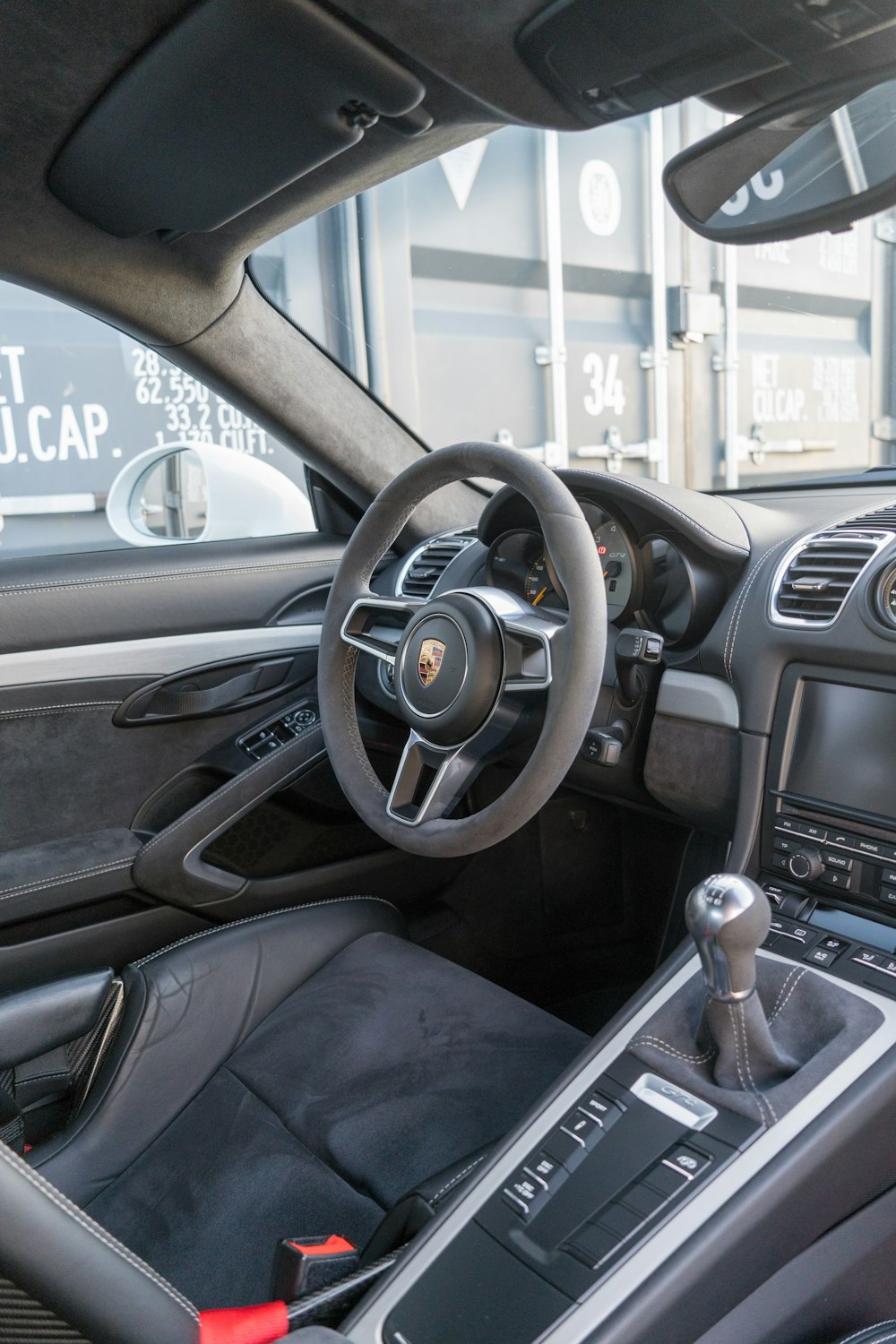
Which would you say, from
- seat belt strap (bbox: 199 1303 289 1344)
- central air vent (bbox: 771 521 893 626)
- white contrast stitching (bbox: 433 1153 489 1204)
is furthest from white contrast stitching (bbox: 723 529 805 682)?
seat belt strap (bbox: 199 1303 289 1344)

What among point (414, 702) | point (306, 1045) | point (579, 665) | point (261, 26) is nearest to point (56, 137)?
point (261, 26)

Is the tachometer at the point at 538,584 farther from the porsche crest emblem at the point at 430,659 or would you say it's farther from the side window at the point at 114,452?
the side window at the point at 114,452

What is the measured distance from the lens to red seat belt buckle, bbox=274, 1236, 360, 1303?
1.33m

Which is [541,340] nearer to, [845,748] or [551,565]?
[551,565]

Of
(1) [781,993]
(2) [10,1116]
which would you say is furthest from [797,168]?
(2) [10,1116]

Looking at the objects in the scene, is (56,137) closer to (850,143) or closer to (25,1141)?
(850,143)

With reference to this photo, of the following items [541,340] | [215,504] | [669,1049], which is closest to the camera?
[669,1049]

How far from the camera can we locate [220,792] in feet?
7.04

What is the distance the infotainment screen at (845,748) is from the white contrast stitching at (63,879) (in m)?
1.18

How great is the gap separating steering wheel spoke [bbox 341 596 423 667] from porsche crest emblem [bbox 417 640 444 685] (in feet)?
0.25

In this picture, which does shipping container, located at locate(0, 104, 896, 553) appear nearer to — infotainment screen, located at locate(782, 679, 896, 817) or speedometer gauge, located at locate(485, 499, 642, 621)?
speedometer gauge, located at locate(485, 499, 642, 621)

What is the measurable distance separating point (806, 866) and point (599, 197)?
3.00 m

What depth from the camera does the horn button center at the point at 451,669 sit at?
1538 millimetres

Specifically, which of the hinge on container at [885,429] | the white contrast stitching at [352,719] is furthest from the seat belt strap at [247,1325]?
the hinge on container at [885,429]
